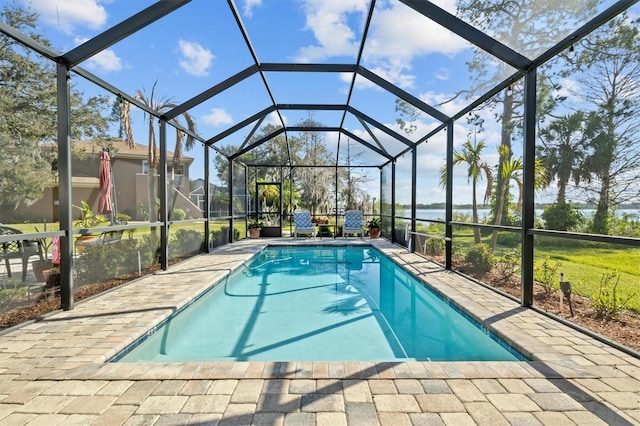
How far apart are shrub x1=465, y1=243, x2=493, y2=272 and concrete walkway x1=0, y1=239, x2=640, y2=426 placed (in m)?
2.78

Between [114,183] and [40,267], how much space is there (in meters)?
1.45

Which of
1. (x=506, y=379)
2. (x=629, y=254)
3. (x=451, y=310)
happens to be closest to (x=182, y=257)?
(x=451, y=310)

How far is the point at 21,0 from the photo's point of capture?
9.22 ft

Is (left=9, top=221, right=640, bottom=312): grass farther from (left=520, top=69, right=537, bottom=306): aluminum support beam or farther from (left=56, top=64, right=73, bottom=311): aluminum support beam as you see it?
(left=56, top=64, right=73, bottom=311): aluminum support beam

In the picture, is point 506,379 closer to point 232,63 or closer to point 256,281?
point 256,281

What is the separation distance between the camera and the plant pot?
3125mm

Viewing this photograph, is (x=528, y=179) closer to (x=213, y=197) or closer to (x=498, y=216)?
(x=498, y=216)

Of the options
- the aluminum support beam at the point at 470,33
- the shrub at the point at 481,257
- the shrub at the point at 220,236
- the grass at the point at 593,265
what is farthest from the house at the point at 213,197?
the grass at the point at 593,265

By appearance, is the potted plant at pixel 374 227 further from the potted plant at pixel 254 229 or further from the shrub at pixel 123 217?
the shrub at pixel 123 217

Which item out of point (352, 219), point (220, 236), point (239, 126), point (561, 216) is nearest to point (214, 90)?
point (239, 126)

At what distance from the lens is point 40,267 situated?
126 inches

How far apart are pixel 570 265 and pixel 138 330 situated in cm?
625

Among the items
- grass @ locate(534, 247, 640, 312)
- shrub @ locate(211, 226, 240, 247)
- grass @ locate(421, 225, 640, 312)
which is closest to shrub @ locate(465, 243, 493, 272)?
grass @ locate(421, 225, 640, 312)

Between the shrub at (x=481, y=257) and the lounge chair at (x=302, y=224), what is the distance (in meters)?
5.74
